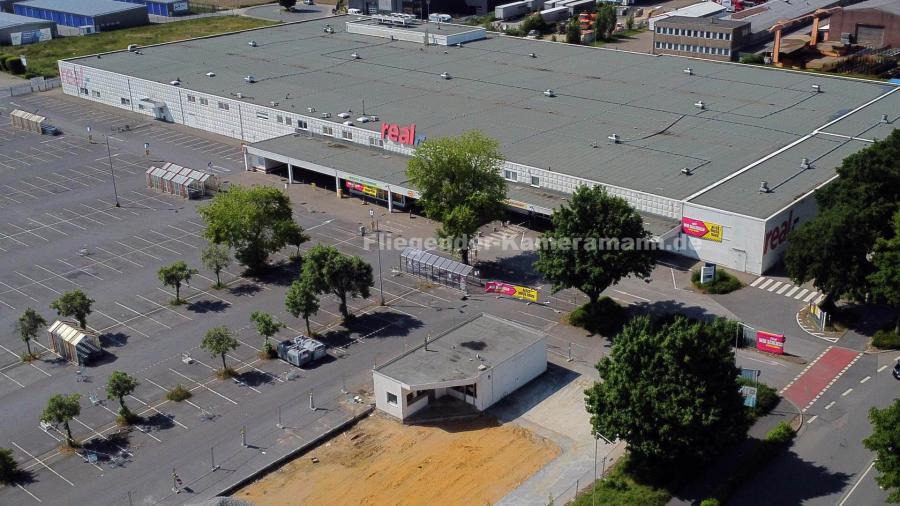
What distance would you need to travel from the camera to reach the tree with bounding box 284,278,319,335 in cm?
5966

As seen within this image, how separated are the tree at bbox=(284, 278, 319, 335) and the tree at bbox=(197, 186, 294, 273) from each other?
34.3ft

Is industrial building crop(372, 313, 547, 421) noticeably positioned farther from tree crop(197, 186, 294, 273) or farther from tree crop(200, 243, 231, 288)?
tree crop(200, 243, 231, 288)

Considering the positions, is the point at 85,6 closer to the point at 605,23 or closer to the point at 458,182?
the point at 605,23

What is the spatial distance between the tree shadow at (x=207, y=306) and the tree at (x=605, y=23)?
10602cm

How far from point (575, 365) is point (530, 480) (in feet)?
40.0

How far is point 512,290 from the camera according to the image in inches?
2611

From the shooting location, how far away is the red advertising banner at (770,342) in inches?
2256

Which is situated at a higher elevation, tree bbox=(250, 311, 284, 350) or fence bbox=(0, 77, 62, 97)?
fence bbox=(0, 77, 62, 97)

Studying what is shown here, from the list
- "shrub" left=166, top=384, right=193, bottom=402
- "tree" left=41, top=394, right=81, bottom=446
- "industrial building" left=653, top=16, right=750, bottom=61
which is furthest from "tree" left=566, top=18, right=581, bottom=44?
"tree" left=41, top=394, right=81, bottom=446

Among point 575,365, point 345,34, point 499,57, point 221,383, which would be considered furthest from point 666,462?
point 345,34

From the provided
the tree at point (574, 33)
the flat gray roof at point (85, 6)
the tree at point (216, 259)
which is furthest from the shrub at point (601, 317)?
the flat gray roof at point (85, 6)

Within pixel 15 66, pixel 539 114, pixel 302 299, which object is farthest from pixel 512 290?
pixel 15 66

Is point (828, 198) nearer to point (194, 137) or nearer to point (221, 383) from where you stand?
point (221, 383)

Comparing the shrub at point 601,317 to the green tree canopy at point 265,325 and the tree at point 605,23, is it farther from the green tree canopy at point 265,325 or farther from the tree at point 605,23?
the tree at point 605,23
